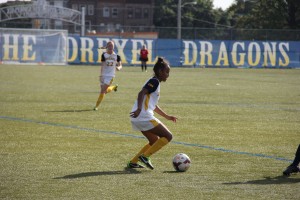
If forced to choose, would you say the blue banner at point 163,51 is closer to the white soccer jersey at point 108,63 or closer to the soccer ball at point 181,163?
the white soccer jersey at point 108,63

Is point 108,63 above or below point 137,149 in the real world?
above

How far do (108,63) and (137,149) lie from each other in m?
8.95

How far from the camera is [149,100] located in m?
9.99

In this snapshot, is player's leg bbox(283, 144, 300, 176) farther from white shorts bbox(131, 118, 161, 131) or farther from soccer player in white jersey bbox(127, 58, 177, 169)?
white shorts bbox(131, 118, 161, 131)

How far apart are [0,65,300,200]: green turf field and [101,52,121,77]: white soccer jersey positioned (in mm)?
1100

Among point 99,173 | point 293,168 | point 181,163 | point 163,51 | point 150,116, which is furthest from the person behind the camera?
point 163,51

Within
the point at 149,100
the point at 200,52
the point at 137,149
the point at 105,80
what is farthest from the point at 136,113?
the point at 200,52

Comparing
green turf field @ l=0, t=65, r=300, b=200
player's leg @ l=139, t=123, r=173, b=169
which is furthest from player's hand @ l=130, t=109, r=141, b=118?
green turf field @ l=0, t=65, r=300, b=200

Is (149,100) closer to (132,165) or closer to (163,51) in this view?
(132,165)

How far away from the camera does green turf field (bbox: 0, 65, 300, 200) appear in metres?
8.43

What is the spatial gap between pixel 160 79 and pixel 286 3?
7045 cm

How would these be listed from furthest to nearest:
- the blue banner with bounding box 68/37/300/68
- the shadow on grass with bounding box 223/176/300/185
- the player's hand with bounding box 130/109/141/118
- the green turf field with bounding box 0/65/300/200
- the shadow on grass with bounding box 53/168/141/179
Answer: the blue banner with bounding box 68/37/300/68 < the player's hand with bounding box 130/109/141/118 < the shadow on grass with bounding box 53/168/141/179 < the shadow on grass with bounding box 223/176/300/185 < the green turf field with bounding box 0/65/300/200

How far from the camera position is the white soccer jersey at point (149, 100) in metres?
9.82

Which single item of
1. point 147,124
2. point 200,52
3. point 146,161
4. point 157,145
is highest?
point 200,52
